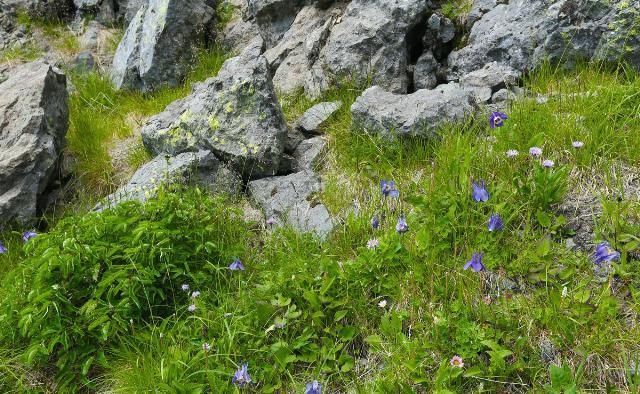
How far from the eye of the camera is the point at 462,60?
18.1 ft

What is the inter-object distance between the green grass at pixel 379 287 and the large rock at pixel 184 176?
29cm

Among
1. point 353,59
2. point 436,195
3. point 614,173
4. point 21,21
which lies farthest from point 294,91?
point 21,21

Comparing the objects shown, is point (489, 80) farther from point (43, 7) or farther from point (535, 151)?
point (43, 7)

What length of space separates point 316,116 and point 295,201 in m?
1.15

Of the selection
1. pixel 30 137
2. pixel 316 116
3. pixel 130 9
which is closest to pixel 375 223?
pixel 316 116

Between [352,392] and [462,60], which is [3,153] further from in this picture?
[462,60]

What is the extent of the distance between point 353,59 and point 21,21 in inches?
245

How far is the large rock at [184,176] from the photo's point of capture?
14.9 feet

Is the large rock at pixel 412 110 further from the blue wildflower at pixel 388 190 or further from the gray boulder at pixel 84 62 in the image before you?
the gray boulder at pixel 84 62

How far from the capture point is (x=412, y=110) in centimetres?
457

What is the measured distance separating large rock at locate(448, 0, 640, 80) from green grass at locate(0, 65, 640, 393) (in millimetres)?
742

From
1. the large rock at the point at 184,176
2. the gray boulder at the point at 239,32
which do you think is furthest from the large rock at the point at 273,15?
the large rock at the point at 184,176

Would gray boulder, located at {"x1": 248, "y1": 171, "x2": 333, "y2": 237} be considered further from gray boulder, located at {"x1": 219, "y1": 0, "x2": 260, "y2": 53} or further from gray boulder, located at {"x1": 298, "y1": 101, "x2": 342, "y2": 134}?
gray boulder, located at {"x1": 219, "y1": 0, "x2": 260, "y2": 53}

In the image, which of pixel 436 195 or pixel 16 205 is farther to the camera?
pixel 16 205
